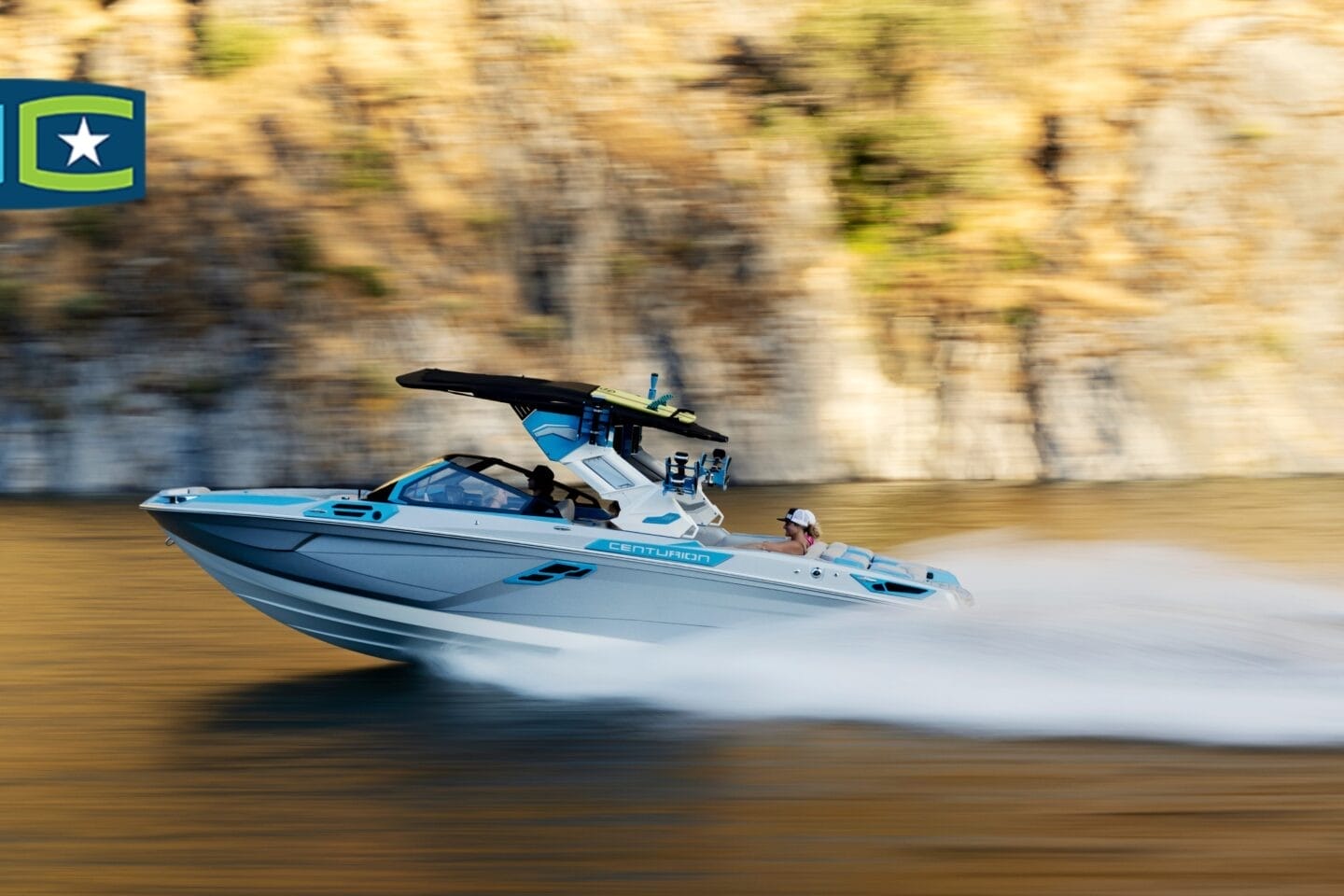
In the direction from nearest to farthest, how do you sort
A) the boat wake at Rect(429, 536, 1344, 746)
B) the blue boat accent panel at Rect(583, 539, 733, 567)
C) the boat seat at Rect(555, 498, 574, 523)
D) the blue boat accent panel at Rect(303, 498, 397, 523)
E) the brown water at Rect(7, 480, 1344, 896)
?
the brown water at Rect(7, 480, 1344, 896)
the boat wake at Rect(429, 536, 1344, 746)
the blue boat accent panel at Rect(583, 539, 733, 567)
the blue boat accent panel at Rect(303, 498, 397, 523)
the boat seat at Rect(555, 498, 574, 523)

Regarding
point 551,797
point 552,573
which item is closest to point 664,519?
point 552,573

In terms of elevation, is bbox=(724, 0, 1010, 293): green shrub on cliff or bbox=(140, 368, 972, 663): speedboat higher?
bbox=(724, 0, 1010, 293): green shrub on cliff

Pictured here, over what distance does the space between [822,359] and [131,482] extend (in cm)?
1229

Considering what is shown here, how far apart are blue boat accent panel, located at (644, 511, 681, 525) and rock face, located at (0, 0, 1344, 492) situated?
16.7 m

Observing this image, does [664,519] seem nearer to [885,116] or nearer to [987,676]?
[987,676]

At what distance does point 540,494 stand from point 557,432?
0.48 metres

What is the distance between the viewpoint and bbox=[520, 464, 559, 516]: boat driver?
11375mm

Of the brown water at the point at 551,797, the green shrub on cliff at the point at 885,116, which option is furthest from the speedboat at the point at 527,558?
the green shrub on cliff at the point at 885,116

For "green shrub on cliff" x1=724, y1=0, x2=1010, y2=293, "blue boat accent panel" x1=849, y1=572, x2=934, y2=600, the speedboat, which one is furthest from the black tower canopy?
"green shrub on cliff" x1=724, y1=0, x2=1010, y2=293

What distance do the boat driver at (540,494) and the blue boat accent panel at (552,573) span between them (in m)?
0.43

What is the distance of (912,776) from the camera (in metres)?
9.41

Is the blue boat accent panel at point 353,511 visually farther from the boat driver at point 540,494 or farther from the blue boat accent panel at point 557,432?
the blue boat accent panel at point 557,432

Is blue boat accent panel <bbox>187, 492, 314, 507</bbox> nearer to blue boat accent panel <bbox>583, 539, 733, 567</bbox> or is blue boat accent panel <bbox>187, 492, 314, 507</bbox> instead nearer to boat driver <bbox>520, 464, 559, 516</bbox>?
boat driver <bbox>520, 464, 559, 516</bbox>

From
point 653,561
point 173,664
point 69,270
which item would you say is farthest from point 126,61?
point 653,561
